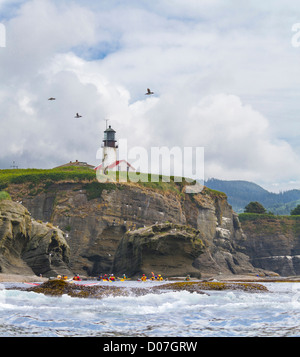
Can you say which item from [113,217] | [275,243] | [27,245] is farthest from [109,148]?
[27,245]

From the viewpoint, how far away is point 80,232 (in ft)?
288

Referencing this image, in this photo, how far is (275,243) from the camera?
123500 millimetres

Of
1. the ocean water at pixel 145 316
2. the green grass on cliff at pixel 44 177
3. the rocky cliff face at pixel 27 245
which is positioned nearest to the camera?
the ocean water at pixel 145 316

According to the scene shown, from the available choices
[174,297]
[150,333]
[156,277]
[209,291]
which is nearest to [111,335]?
[150,333]

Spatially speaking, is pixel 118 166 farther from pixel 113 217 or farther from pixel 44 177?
pixel 113 217

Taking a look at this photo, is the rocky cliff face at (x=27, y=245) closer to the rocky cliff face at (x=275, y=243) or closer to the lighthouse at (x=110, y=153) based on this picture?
the lighthouse at (x=110, y=153)

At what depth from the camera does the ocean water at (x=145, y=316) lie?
14453 mm

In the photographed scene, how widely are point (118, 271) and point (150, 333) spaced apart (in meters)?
63.5

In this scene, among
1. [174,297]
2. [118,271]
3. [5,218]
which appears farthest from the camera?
[118,271]

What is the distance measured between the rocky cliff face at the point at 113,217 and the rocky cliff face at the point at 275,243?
54.7ft

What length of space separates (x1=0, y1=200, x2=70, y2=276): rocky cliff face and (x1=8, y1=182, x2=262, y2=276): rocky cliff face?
45.2 feet

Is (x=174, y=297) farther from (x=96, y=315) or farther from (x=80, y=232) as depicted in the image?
(x=80, y=232)

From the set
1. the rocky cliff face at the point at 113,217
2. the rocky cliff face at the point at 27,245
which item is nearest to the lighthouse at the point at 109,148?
the rocky cliff face at the point at 113,217
